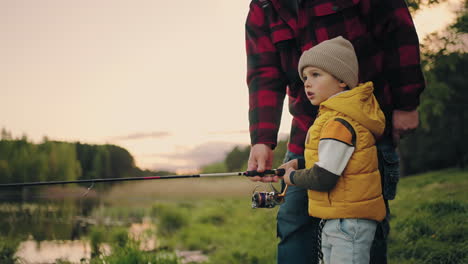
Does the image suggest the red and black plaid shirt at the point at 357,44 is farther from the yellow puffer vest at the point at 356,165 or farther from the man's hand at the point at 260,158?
the yellow puffer vest at the point at 356,165

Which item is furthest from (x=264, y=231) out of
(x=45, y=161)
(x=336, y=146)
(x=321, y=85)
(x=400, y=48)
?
(x=336, y=146)

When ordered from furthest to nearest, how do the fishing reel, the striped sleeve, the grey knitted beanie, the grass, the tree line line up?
the tree line < the grass < the fishing reel < the grey knitted beanie < the striped sleeve

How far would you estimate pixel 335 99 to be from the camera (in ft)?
7.09

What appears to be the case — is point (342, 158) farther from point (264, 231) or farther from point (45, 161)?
point (45, 161)

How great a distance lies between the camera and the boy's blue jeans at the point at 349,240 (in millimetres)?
2084

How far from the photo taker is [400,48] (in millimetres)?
2469

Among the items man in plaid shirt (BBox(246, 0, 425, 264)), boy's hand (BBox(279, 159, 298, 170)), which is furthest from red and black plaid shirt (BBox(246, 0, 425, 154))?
boy's hand (BBox(279, 159, 298, 170))

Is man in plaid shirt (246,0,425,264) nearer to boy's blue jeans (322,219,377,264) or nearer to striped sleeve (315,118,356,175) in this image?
boy's blue jeans (322,219,377,264)

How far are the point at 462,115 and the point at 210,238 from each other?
76.4 feet

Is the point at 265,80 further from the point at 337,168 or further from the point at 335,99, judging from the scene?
the point at 337,168

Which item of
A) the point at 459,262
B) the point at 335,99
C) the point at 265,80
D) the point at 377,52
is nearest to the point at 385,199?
the point at 335,99

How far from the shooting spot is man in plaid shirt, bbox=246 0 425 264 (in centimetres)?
242

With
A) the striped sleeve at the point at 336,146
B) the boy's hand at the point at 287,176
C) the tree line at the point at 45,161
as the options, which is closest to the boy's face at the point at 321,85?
the striped sleeve at the point at 336,146

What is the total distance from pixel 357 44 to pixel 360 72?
0.49 ft
